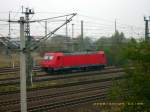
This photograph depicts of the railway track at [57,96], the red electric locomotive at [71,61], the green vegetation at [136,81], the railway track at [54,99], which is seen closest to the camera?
the green vegetation at [136,81]

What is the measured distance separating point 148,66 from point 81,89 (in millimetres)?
14754

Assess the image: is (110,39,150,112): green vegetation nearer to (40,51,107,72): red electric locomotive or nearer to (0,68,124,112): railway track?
(0,68,124,112): railway track

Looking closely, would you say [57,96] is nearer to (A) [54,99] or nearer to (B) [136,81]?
(A) [54,99]

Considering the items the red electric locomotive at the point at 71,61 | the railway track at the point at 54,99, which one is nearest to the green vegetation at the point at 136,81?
the railway track at the point at 54,99

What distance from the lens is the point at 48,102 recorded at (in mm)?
21000

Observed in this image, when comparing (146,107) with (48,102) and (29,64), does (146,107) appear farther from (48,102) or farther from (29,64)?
(29,64)

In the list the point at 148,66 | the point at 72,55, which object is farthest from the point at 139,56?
the point at 72,55

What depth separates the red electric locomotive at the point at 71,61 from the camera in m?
36.9

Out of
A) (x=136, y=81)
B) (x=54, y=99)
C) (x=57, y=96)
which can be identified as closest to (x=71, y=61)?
(x=57, y=96)

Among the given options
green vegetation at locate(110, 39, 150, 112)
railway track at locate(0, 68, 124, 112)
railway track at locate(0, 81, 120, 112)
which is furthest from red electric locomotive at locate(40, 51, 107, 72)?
green vegetation at locate(110, 39, 150, 112)

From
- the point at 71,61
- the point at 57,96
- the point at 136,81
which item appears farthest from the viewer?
the point at 71,61

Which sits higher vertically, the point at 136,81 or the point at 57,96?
the point at 136,81

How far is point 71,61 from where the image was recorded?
126 feet

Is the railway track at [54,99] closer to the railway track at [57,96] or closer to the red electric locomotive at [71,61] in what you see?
the railway track at [57,96]
